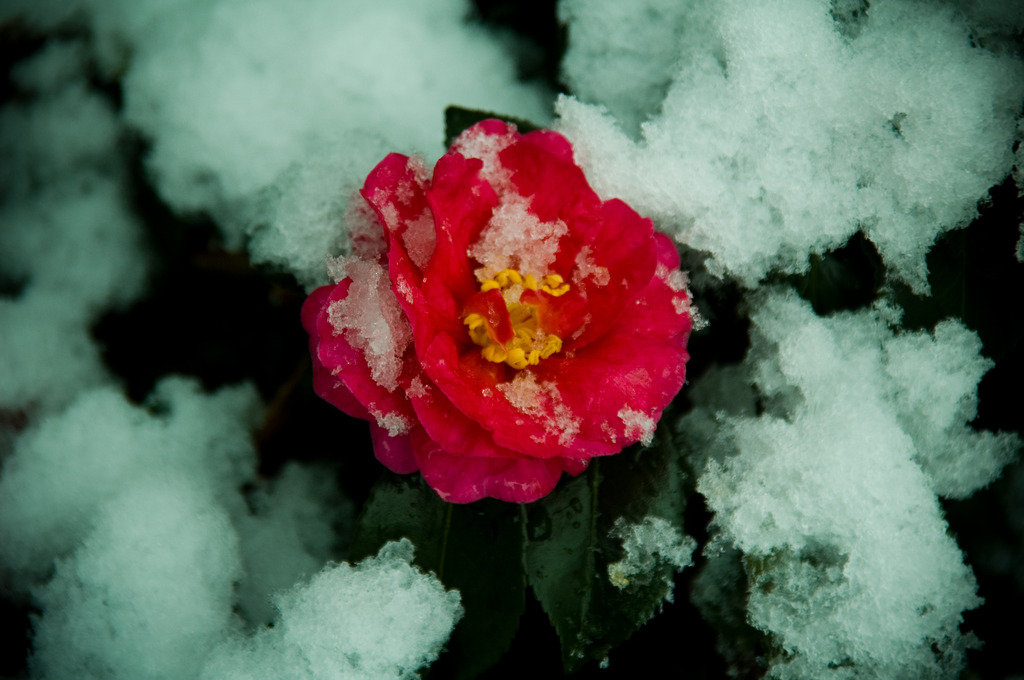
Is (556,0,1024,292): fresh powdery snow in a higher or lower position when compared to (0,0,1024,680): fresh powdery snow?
higher

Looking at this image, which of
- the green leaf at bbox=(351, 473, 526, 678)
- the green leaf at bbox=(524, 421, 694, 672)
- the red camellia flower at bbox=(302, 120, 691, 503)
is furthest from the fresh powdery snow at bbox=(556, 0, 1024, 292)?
the green leaf at bbox=(351, 473, 526, 678)

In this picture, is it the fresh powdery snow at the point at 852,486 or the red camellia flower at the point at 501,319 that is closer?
the red camellia flower at the point at 501,319

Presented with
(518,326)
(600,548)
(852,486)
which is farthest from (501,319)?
(852,486)

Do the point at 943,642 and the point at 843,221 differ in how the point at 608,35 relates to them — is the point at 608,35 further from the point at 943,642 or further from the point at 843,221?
the point at 943,642

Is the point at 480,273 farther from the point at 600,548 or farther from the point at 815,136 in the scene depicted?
the point at 815,136

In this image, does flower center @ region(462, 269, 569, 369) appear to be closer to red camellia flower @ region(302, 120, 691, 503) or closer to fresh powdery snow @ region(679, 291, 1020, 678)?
red camellia flower @ region(302, 120, 691, 503)

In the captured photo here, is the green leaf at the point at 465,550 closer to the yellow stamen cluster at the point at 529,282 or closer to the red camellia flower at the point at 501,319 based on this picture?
the red camellia flower at the point at 501,319

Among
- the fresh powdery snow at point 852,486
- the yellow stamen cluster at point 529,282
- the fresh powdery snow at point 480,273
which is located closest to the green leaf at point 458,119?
the fresh powdery snow at point 480,273
